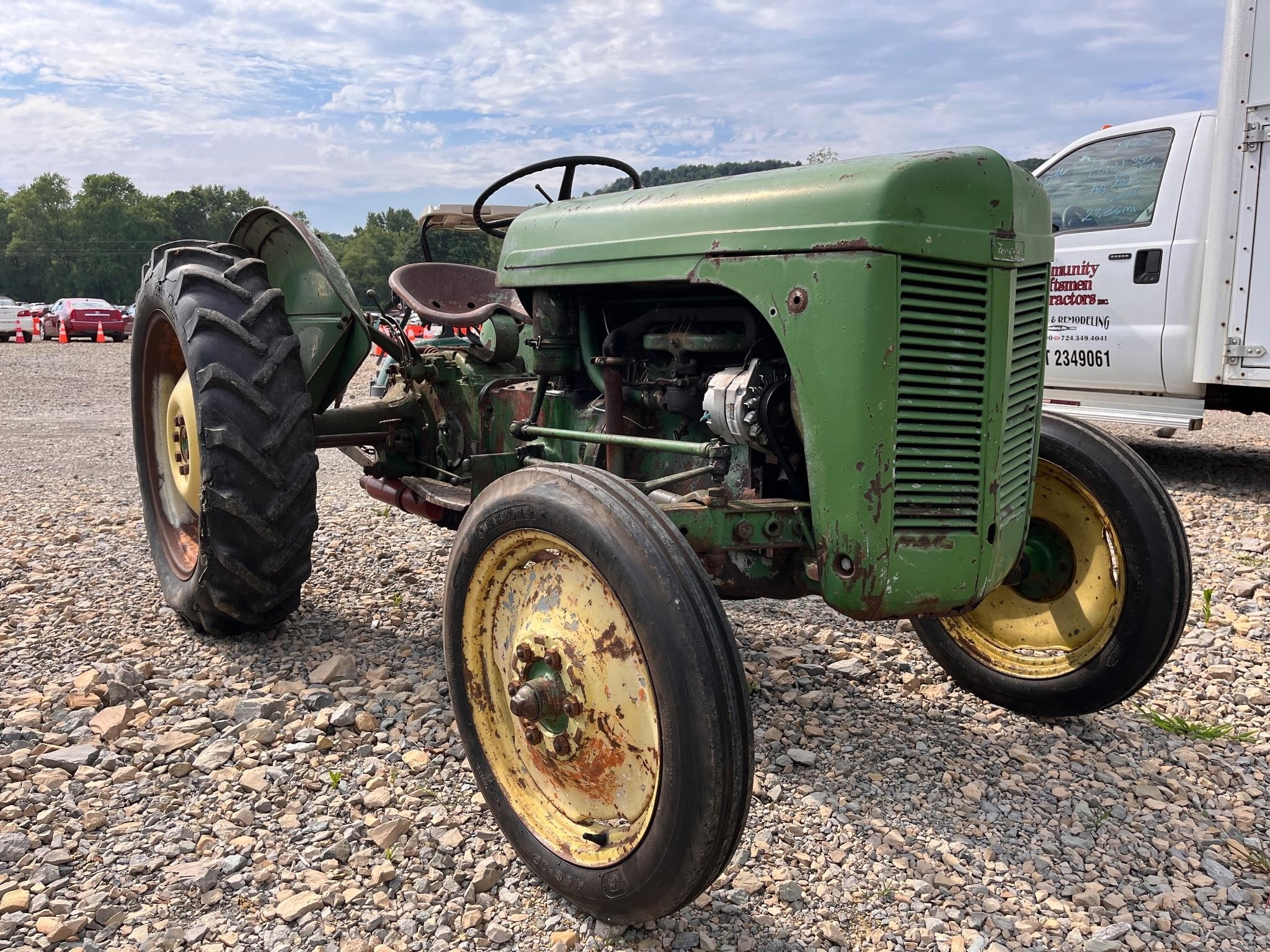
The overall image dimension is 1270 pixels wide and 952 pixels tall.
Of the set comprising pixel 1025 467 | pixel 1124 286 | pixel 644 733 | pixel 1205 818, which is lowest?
pixel 1205 818

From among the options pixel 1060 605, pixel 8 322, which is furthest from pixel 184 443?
pixel 8 322

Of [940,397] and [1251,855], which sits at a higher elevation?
[940,397]

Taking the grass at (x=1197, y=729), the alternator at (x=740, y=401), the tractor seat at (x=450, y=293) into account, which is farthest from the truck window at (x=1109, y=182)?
the alternator at (x=740, y=401)

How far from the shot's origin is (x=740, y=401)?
2.36 meters

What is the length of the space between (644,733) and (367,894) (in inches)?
29.6

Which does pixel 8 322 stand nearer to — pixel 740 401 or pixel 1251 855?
pixel 740 401

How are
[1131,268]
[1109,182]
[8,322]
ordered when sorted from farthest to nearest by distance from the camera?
[8,322] → [1109,182] → [1131,268]

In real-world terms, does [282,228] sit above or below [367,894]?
above

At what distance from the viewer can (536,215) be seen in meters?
3.01

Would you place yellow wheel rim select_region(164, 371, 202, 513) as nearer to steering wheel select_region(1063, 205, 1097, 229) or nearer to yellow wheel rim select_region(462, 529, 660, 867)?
yellow wheel rim select_region(462, 529, 660, 867)

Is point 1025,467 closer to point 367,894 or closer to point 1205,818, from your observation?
point 1205,818

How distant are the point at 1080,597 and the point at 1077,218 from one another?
431cm

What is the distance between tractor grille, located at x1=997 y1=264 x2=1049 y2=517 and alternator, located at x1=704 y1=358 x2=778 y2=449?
0.59 m

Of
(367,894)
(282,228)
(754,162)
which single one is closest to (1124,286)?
(754,162)
